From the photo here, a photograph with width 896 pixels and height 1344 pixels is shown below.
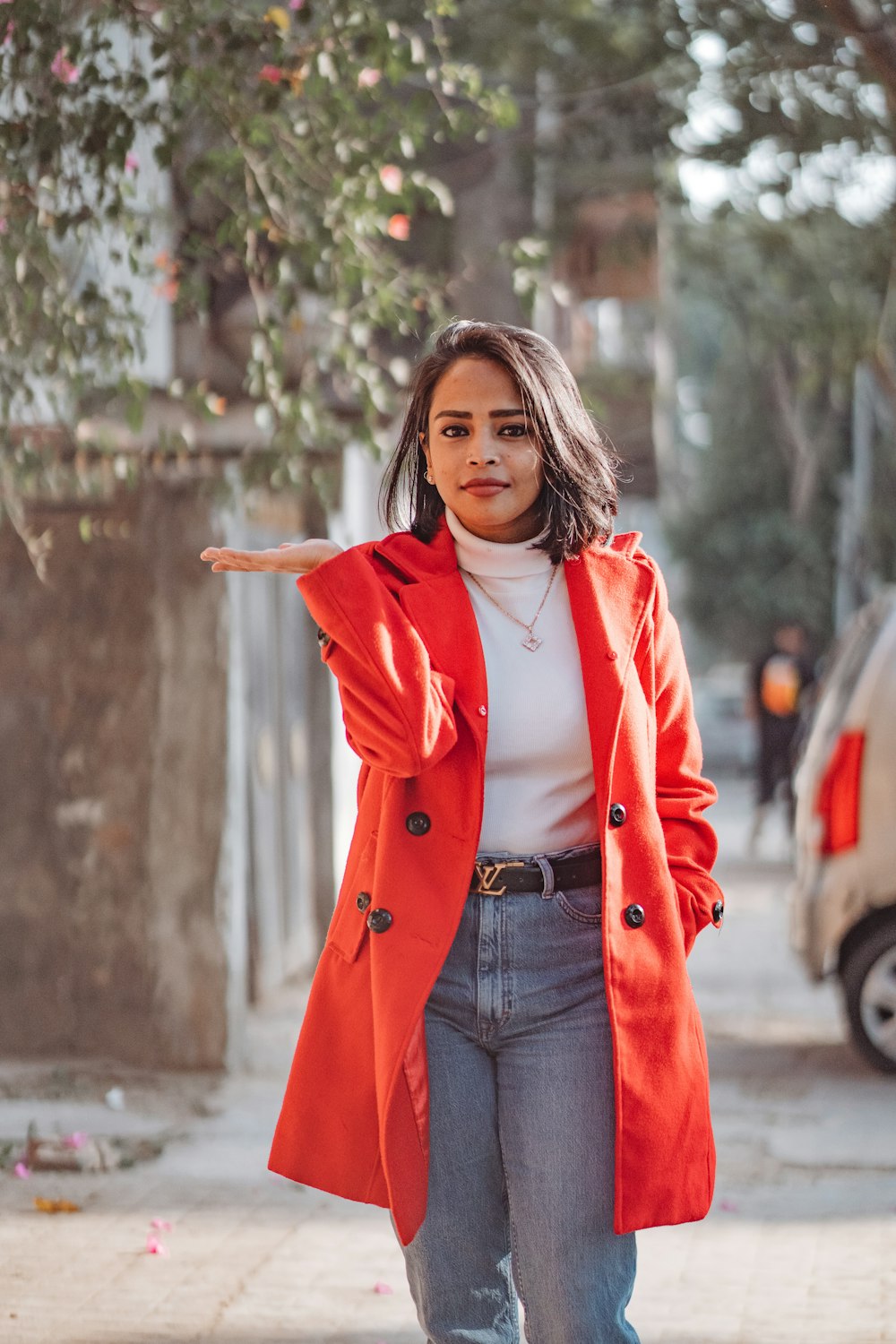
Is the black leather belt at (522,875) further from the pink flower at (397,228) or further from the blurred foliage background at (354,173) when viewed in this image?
the pink flower at (397,228)

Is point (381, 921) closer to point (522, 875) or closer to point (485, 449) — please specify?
point (522, 875)

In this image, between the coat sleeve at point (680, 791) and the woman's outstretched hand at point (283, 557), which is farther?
the coat sleeve at point (680, 791)

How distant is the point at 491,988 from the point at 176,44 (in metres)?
3.31

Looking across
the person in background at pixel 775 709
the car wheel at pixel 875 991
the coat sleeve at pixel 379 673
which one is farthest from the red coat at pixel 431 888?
the person in background at pixel 775 709

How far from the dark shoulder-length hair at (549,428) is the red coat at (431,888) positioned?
0.23 ft

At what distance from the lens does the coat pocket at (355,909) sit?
9.36 feet

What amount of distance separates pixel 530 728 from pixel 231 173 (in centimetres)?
338

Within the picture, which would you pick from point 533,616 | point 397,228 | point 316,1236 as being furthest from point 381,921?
point 397,228

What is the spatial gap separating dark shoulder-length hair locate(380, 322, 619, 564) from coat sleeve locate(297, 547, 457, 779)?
0.95 ft

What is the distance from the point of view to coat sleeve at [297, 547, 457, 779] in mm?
2693

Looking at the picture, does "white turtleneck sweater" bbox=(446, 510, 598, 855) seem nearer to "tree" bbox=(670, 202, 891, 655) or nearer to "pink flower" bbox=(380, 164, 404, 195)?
"pink flower" bbox=(380, 164, 404, 195)

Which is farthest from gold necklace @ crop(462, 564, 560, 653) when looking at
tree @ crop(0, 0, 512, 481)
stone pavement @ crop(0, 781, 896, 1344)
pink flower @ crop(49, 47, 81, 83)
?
pink flower @ crop(49, 47, 81, 83)

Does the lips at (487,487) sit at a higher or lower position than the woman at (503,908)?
higher

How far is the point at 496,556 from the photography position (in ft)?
9.59
